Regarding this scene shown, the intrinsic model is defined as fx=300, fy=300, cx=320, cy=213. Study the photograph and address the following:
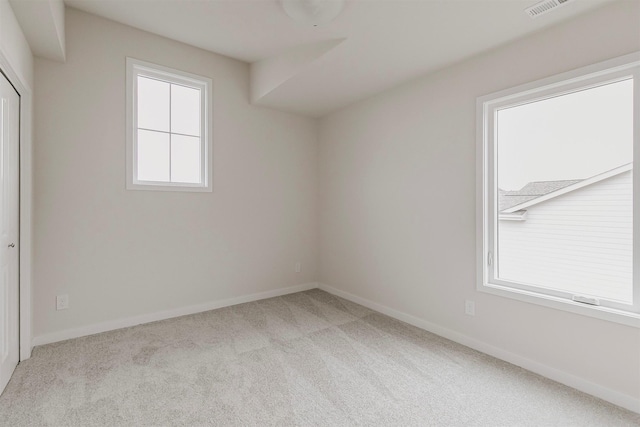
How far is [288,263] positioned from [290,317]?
0.97 meters

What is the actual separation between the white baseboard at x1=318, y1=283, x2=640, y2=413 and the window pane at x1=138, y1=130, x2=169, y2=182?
2.79m

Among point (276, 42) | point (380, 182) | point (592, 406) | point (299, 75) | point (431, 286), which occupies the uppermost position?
point (276, 42)

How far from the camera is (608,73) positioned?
1905mm

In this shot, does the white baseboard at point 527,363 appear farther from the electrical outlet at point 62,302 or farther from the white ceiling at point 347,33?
the electrical outlet at point 62,302

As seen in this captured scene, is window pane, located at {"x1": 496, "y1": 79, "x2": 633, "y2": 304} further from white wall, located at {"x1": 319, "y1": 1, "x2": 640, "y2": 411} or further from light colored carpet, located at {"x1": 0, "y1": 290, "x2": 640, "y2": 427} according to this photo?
light colored carpet, located at {"x1": 0, "y1": 290, "x2": 640, "y2": 427}

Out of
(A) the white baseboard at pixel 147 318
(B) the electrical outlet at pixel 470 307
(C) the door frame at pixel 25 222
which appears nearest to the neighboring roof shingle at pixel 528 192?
(B) the electrical outlet at pixel 470 307

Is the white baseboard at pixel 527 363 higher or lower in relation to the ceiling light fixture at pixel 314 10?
lower

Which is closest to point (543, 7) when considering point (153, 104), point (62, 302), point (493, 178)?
point (493, 178)

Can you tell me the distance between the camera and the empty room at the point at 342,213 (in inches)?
74.0

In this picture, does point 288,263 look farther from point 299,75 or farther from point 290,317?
point 299,75

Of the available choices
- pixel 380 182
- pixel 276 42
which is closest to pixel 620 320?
pixel 380 182

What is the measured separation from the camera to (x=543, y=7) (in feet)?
6.27

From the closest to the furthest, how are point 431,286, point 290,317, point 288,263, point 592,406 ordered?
point 592,406
point 431,286
point 290,317
point 288,263

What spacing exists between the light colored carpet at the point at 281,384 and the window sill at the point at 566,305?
1.68 feet
